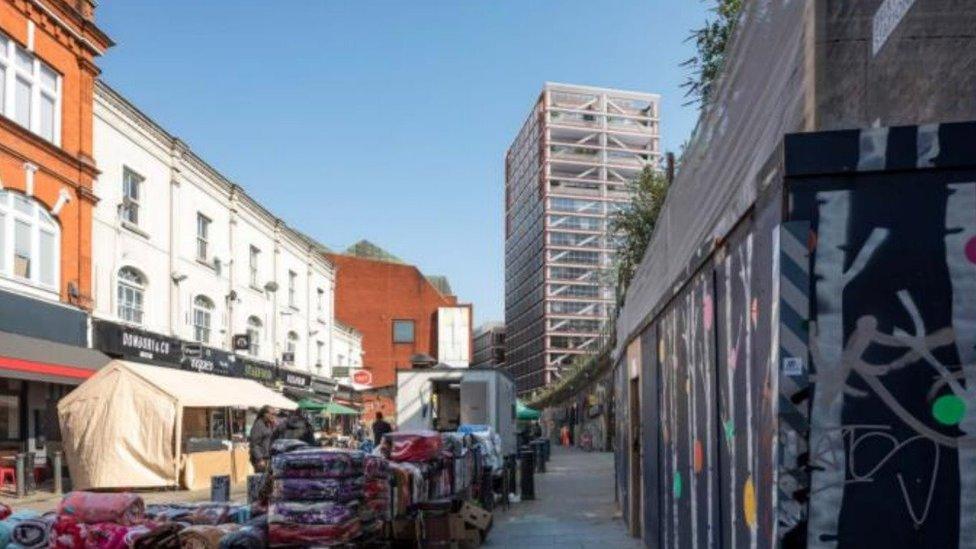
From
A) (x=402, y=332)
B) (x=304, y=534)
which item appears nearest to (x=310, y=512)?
(x=304, y=534)

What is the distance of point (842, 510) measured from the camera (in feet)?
11.2

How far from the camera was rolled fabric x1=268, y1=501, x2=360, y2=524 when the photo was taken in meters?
6.80

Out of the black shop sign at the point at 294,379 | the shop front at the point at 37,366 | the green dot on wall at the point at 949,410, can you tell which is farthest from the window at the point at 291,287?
the green dot on wall at the point at 949,410

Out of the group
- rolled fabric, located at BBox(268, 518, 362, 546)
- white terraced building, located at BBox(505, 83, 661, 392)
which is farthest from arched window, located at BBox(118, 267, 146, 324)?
white terraced building, located at BBox(505, 83, 661, 392)

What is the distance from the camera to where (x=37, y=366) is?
18.1m

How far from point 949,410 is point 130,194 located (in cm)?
2349

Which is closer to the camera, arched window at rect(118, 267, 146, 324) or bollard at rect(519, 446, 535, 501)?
bollard at rect(519, 446, 535, 501)

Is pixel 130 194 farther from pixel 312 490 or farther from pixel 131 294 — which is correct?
pixel 312 490

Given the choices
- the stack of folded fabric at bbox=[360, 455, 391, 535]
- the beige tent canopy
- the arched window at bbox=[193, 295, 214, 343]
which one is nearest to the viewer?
the stack of folded fabric at bbox=[360, 455, 391, 535]

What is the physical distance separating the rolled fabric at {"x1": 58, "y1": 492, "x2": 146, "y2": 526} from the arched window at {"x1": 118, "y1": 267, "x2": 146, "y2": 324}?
17.5 m

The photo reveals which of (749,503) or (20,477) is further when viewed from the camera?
(20,477)

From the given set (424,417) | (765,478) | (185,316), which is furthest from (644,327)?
(185,316)

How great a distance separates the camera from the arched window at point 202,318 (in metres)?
28.0

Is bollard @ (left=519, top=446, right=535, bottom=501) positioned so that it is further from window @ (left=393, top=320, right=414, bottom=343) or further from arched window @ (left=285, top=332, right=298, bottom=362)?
window @ (left=393, top=320, right=414, bottom=343)
